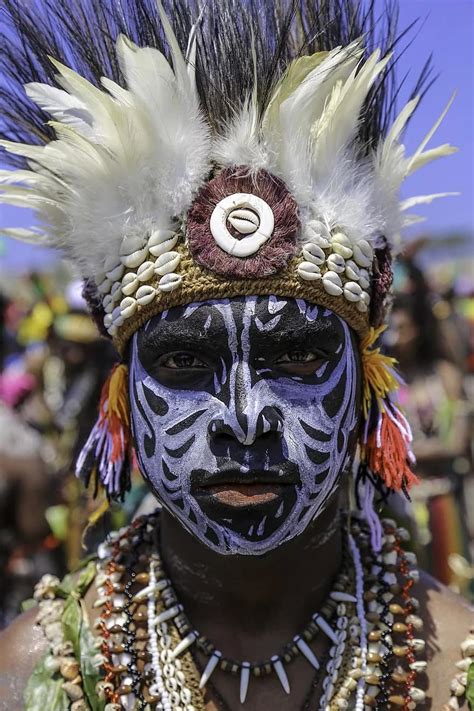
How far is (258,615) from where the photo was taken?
97.8 inches

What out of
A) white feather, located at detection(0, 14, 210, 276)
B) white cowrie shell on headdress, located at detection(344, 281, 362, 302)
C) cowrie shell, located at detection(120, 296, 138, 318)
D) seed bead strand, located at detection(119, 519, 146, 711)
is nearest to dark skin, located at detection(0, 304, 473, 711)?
seed bead strand, located at detection(119, 519, 146, 711)

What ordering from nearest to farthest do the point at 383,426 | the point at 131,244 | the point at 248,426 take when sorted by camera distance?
1. the point at 248,426
2. the point at 131,244
3. the point at 383,426

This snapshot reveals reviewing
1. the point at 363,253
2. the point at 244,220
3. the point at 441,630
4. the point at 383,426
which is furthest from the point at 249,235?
the point at 441,630

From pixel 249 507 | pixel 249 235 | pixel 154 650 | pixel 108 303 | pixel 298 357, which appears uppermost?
pixel 249 235

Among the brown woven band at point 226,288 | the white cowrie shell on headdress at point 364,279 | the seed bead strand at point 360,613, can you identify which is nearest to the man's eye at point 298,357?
the brown woven band at point 226,288

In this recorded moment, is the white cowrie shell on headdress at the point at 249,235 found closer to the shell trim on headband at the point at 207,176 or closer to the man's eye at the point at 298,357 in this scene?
the shell trim on headband at the point at 207,176

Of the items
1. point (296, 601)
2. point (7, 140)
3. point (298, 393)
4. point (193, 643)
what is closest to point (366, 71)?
point (298, 393)

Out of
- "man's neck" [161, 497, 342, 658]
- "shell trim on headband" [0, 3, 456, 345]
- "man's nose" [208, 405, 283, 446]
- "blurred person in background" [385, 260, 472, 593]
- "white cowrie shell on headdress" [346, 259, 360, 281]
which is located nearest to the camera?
"man's nose" [208, 405, 283, 446]

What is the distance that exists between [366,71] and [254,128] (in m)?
0.33

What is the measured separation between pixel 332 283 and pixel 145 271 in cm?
47

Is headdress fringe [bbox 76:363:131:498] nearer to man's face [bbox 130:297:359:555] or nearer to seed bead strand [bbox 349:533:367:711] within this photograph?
man's face [bbox 130:297:359:555]

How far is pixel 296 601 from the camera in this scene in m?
2.51

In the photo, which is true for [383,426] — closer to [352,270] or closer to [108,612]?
[352,270]

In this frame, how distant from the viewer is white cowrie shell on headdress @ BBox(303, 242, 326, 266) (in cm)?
227
